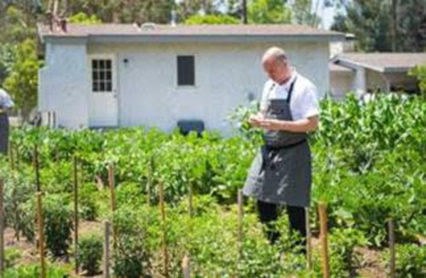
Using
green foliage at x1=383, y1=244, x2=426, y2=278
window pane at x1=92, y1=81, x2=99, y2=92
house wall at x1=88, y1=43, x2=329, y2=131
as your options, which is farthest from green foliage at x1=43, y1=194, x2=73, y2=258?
window pane at x1=92, y1=81, x2=99, y2=92

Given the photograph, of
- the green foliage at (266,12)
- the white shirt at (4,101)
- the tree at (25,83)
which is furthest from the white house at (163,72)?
the green foliage at (266,12)

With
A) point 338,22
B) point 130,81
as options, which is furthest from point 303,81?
point 338,22

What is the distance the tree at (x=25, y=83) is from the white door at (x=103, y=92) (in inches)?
359

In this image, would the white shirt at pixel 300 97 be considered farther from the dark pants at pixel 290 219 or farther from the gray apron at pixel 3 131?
the gray apron at pixel 3 131

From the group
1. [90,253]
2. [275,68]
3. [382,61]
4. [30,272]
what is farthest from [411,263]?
[382,61]

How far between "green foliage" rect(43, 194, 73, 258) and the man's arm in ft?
6.48

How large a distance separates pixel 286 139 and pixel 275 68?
52 cm

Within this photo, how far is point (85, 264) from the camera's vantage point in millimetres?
6914

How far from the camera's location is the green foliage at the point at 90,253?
270 inches

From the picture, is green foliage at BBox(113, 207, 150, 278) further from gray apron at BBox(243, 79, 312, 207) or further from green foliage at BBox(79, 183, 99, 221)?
green foliage at BBox(79, 183, 99, 221)

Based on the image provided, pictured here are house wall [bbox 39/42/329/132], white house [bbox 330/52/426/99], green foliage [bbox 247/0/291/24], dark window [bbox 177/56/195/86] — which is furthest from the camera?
green foliage [bbox 247/0/291/24]

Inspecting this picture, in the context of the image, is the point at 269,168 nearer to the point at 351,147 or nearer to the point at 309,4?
the point at 351,147

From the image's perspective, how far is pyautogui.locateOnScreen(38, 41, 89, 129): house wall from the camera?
22875mm

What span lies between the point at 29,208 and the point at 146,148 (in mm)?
4400
